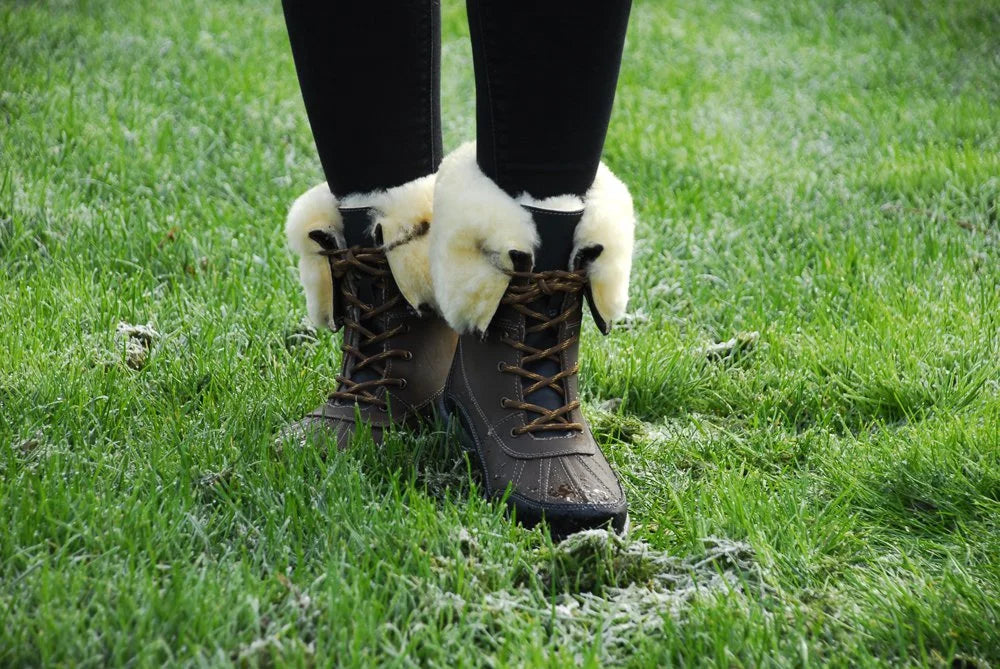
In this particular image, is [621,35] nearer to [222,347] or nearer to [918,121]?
[222,347]

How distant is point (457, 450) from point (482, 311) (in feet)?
1.04

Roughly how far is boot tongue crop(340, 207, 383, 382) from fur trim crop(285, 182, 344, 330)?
4 cm

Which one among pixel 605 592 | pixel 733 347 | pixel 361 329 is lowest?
pixel 733 347

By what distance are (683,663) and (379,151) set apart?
1.01 metres

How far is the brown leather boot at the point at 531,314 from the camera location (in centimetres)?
163

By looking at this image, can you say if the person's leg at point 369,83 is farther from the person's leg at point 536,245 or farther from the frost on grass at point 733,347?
the frost on grass at point 733,347

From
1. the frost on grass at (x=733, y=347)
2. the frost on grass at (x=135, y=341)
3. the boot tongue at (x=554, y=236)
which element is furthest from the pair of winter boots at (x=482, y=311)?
the frost on grass at (x=733, y=347)

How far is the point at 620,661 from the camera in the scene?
1.34 metres

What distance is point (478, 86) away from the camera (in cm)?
162

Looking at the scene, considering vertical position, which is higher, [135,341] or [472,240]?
[472,240]

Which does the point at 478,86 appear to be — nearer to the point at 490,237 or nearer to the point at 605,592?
the point at 490,237

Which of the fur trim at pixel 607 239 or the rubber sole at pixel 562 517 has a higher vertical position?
the fur trim at pixel 607 239

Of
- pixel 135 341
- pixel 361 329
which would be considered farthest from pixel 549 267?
pixel 135 341

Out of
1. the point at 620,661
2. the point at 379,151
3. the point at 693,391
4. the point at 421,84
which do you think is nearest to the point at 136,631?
the point at 620,661
